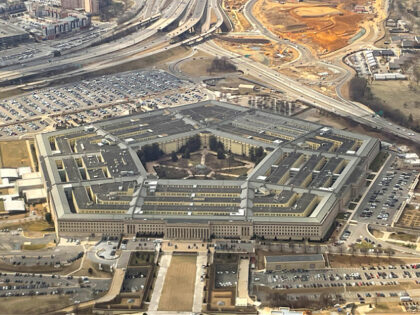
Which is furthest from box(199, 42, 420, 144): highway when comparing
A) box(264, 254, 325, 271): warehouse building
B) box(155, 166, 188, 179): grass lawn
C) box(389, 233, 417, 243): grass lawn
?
box(264, 254, 325, 271): warehouse building

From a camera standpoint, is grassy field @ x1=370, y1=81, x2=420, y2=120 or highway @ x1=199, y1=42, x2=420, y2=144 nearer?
highway @ x1=199, y1=42, x2=420, y2=144

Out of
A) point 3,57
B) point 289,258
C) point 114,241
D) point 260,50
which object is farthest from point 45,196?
point 260,50

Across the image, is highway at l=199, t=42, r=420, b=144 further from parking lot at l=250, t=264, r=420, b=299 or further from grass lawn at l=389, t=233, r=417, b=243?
parking lot at l=250, t=264, r=420, b=299

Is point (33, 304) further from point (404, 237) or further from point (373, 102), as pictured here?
point (373, 102)

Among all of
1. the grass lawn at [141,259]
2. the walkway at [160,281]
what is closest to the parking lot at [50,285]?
the grass lawn at [141,259]

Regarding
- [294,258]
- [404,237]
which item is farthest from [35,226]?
[404,237]

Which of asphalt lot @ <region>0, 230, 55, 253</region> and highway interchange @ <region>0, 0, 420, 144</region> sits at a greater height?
highway interchange @ <region>0, 0, 420, 144</region>
